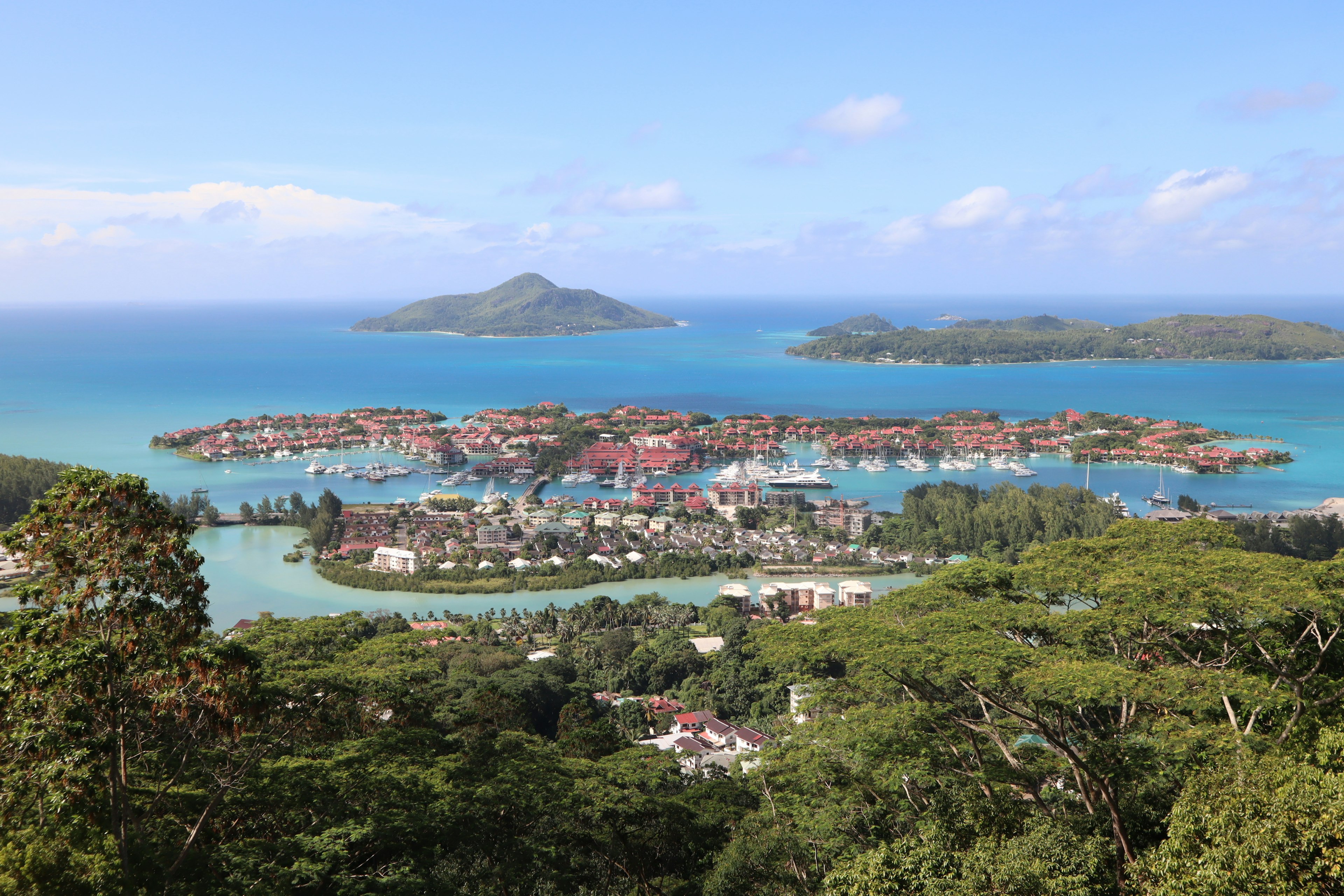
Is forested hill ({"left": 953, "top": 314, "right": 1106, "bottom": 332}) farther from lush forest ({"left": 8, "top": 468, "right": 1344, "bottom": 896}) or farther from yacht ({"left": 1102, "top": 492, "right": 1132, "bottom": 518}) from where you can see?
lush forest ({"left": 8, "top": 468, "right": 1344, "bottom": 896})

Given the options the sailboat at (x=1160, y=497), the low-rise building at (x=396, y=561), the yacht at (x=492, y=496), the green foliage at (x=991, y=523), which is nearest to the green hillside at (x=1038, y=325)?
the sailboat at (x=1160, y=497)

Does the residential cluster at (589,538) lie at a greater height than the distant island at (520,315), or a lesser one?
lesser

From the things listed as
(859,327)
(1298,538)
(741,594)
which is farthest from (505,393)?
(859,327)

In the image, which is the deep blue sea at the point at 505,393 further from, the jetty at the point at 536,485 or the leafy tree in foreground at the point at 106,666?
the leafy tree in foreground at the point at 106,666

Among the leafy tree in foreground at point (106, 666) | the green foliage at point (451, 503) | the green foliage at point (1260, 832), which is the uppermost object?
the leafy tree in foreground at point (106, 666)

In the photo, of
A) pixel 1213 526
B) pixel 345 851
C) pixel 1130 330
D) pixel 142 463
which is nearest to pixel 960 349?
pixel 1130 330

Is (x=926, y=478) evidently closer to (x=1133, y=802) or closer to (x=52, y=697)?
(x=1133, y=802)

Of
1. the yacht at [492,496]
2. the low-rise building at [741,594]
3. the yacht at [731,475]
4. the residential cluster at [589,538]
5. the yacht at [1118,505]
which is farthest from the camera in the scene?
the yacht at [731,475]
